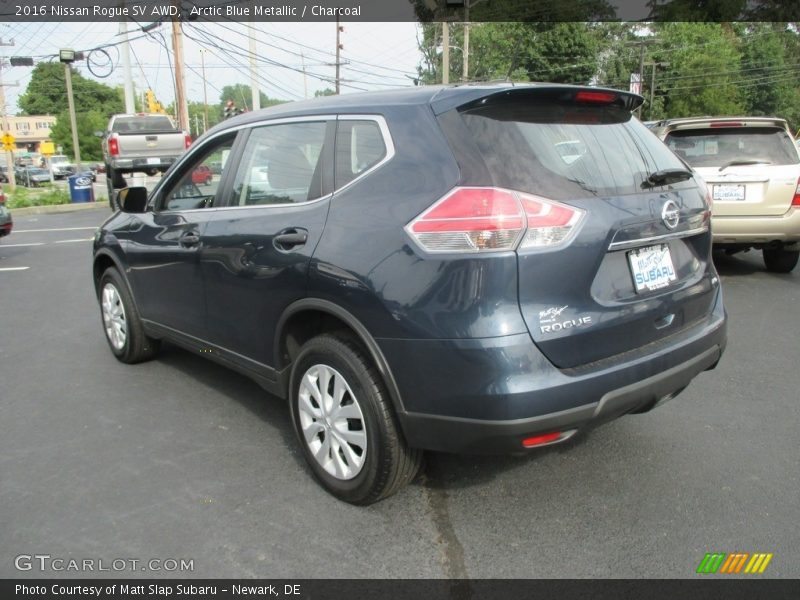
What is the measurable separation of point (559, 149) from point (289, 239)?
49.4 inches

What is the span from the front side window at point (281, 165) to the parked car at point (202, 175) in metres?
0.44

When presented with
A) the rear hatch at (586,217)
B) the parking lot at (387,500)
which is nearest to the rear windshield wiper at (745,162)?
the parking lot at (387,500)

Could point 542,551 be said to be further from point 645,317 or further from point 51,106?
point 51,106

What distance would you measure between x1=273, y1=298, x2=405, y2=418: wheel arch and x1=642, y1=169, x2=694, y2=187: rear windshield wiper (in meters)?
1.37

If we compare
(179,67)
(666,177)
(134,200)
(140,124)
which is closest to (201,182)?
(134,200)

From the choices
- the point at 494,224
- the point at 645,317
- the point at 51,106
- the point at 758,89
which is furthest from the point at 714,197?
the point at 51,106

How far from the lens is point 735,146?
7.03 meters

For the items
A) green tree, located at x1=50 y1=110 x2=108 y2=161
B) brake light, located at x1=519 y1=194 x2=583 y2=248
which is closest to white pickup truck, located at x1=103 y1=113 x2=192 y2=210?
brake light, located at x1=519 y1=194 x2=583 y2=248

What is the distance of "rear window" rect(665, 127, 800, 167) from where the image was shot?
6906 mm

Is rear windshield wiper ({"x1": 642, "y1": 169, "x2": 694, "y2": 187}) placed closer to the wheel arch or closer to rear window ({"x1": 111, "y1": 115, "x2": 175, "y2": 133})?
the wheel arch

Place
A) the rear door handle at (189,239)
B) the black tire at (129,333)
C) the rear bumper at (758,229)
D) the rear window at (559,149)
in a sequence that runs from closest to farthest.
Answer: the rear window at (559,149)
the rear door handle at (189,239)
the black tire at (129,333)
the rear bumper at (758,229)

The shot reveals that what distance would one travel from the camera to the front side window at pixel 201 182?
Answer: 3837mm

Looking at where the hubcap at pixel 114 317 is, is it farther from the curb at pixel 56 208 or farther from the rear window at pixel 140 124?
the curb at pixel 56 208

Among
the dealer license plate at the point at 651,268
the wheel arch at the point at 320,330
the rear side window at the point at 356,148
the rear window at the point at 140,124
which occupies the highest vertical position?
Answer: the rear window at the point at 140,124
